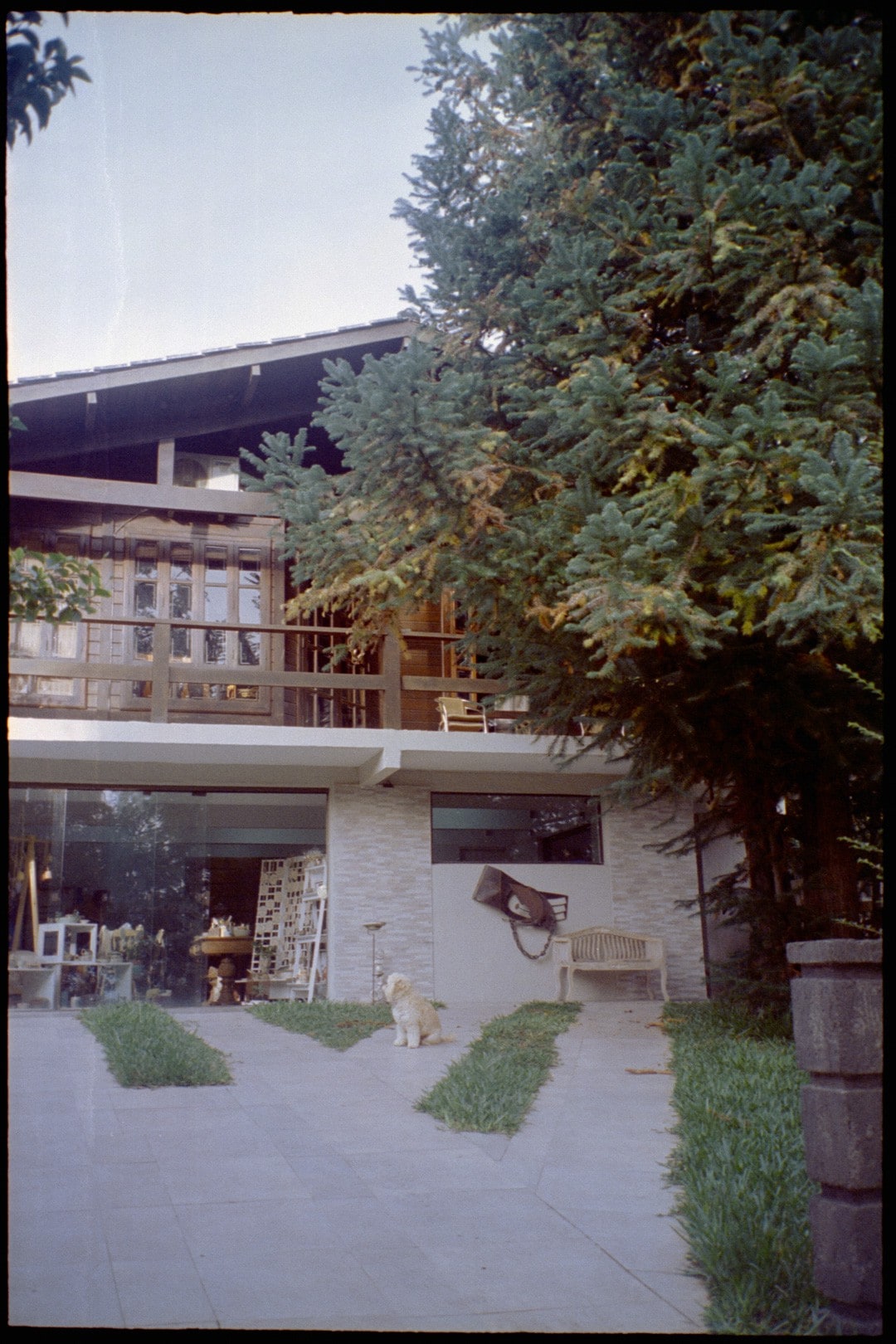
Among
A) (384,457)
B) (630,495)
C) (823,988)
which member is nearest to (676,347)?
(630,495)

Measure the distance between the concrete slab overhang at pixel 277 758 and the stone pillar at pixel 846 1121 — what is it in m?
6.64

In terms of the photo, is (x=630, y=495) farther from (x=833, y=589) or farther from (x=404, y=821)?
(x=404, y=821)

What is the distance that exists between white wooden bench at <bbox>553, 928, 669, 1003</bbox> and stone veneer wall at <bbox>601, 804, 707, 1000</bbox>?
465mm

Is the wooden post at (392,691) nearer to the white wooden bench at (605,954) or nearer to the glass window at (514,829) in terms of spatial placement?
the glass window at (514,829)

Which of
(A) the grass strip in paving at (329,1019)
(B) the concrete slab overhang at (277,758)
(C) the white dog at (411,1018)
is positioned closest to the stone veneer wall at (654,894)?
(B) the concrete slab overhang at (277,758)

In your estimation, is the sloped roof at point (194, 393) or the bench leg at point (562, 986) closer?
the sloped roof at point (194, 393)

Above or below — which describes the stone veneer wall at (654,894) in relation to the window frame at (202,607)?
below

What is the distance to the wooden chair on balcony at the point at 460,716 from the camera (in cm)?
1221

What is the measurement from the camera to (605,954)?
40.9ft

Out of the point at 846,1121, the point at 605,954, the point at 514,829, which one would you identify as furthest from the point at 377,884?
the point at 846,1121

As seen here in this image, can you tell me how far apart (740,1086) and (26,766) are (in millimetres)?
7655

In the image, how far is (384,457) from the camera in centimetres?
674

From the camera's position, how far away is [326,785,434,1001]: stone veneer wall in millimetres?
12086

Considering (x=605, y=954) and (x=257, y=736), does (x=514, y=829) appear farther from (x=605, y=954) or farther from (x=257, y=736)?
(x=257, y=736)
